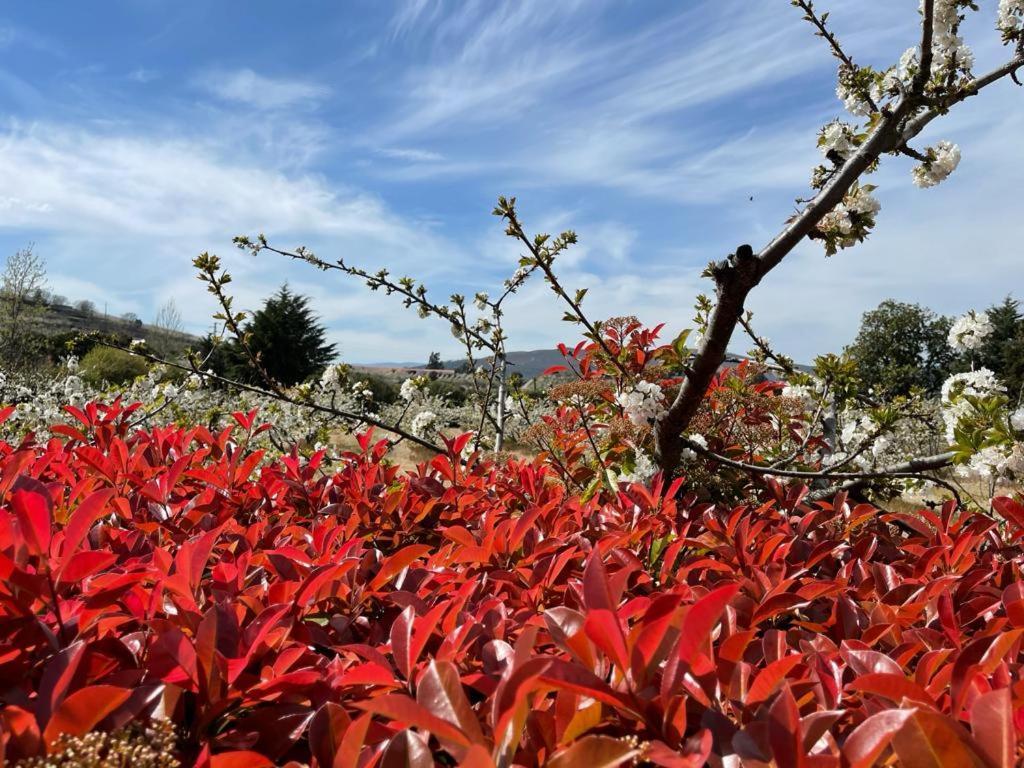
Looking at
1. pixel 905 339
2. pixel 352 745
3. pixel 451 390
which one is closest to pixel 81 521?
pixel 352 745

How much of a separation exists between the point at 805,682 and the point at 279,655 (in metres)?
0.75

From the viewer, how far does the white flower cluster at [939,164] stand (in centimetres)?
285

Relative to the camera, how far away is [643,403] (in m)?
2.74

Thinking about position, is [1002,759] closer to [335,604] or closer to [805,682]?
[805,682]

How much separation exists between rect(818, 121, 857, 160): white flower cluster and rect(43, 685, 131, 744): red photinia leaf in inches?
112

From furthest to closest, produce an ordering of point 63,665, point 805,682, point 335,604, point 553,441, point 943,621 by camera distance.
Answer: point 553,441
point 335,604
point 943,621
point 805,682
point 63,665

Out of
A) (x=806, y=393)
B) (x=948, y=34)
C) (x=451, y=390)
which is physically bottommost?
(x=806, y=393)

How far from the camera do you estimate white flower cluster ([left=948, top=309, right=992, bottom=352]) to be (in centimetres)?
382

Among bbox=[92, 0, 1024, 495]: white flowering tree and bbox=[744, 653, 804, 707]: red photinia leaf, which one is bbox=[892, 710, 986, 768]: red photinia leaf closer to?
bbox=[744, 653, 804, 707]: red photinia leaf

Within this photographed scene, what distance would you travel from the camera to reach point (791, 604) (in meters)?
1.21

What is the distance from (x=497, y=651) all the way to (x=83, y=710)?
532 mm

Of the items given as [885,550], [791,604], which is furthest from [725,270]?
[791,604]

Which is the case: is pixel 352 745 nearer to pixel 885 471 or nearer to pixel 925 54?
pixel 885 471

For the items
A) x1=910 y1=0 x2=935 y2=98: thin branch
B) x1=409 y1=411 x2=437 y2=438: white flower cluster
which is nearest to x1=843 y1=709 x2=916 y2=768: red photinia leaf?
x1=910 y1=0 x2=935 y2=98: thin branch
